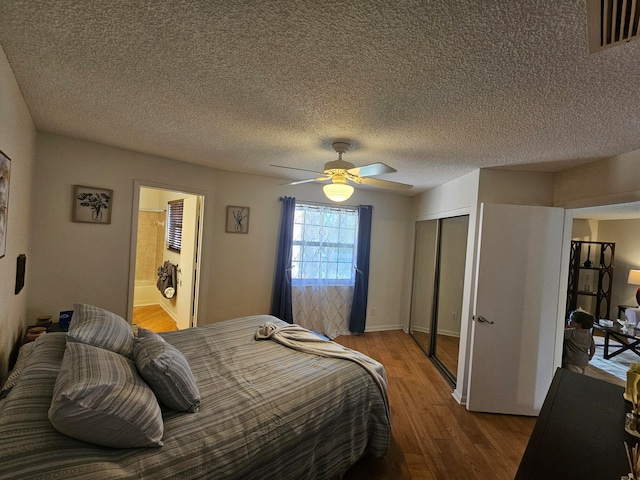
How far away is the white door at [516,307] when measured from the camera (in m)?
2.76

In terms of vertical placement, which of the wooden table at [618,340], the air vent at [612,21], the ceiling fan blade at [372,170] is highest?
the air vent at [612,21]

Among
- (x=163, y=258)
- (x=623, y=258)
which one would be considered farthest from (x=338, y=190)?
(x=623, y=258)

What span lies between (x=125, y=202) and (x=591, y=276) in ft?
24.8

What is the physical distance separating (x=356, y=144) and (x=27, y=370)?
2.48 m

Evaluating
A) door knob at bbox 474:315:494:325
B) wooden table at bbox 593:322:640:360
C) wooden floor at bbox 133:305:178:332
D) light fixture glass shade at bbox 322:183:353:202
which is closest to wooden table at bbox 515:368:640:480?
door knob at bbox 474:315:494:325

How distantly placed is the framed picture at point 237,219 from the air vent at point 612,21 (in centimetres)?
365

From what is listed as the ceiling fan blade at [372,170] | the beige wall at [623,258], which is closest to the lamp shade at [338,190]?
the ceiling fan blade at [372,170]

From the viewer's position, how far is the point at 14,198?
196cm

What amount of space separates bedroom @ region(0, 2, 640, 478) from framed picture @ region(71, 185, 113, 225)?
0.06m

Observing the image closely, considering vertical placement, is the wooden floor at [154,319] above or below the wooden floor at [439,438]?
below

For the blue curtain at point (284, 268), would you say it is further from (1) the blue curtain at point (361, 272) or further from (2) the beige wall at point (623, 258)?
(2) the beige wall at point (623, 258)

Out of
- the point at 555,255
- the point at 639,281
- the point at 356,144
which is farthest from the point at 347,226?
the point at 639,281

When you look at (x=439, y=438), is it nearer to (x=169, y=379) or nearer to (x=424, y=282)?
(x=169, y=379)

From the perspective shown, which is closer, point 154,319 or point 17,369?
point 17,369
